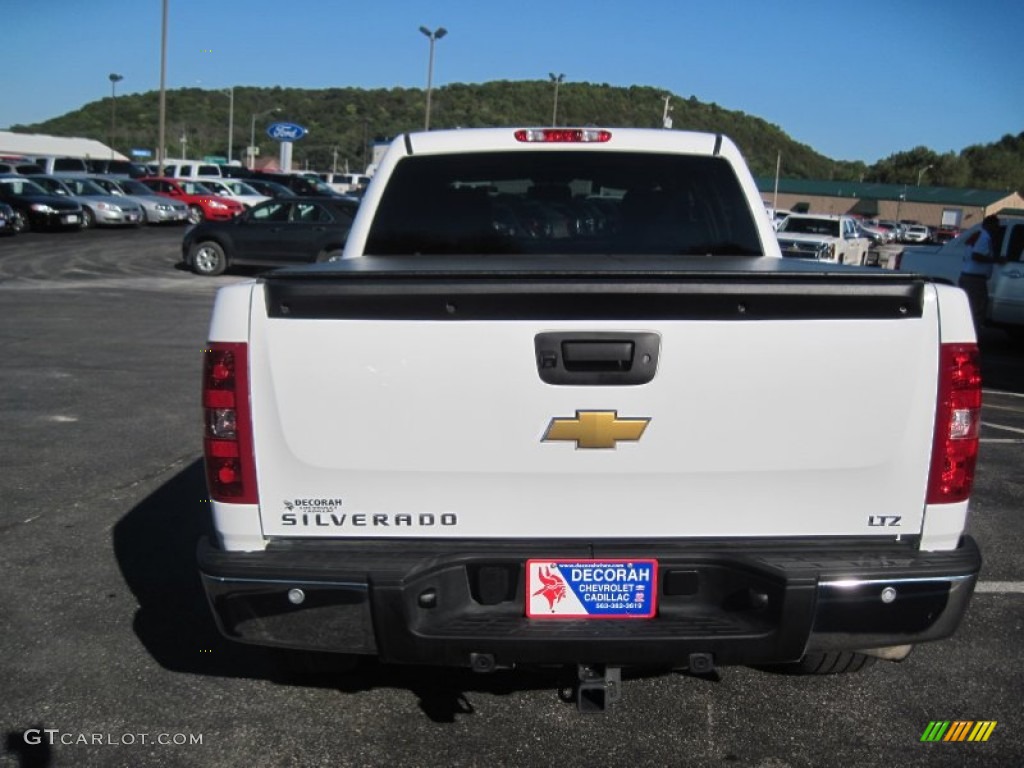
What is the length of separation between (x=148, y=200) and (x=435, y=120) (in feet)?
230

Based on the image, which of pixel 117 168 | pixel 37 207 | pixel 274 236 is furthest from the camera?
pixel 117 168

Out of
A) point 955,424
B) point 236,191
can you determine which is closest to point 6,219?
point 236,191

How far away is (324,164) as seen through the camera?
354 ft

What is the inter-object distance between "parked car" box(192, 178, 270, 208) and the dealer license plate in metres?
33.3

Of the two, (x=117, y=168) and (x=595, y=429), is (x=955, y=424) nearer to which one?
(x=595, y=429)

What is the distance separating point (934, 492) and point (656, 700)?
52.7 inches

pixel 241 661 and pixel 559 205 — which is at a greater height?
pixel 559 205

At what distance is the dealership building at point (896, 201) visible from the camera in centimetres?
10344

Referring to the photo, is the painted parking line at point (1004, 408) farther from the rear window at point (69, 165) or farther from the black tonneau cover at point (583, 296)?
the rear window at point (69, 165)

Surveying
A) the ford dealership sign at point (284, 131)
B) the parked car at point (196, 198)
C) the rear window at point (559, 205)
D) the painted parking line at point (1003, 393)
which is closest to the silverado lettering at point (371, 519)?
the rear window at point (559, 205)

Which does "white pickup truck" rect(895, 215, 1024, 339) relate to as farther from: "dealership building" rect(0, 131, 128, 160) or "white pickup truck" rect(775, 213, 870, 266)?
"dealership building" rect(0, 131, 128, 160)

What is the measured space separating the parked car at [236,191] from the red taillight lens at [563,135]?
31.4m

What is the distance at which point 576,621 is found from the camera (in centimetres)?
281

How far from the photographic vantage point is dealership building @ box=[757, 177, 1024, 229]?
339ft
